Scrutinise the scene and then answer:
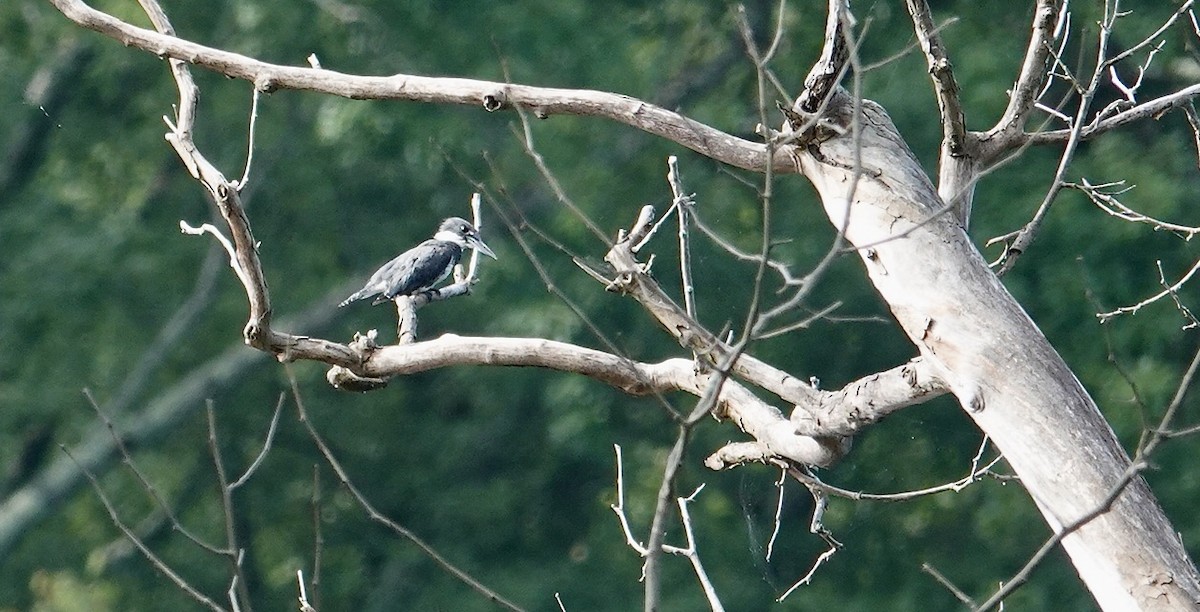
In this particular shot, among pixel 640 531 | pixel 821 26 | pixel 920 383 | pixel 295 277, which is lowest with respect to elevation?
pixel 920 383

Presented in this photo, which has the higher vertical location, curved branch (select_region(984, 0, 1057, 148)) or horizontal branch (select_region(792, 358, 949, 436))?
curved branch (select_region(984, 0, 1057, 148))

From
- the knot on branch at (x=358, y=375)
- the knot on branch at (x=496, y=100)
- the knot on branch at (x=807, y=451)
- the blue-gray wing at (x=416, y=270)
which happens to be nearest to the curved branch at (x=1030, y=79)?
the knot on branch at (x=807, y=451)

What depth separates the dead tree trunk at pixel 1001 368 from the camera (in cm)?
304

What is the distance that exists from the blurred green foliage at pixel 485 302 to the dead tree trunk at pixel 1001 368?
21.6 ft

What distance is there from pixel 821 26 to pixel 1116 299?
260 cm

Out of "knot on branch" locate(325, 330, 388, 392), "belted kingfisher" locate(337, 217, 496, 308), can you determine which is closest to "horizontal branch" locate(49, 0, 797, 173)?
"knot on branch" locate(325, 330, 388, 392)

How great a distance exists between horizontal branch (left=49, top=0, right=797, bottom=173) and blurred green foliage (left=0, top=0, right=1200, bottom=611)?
604 centimetres

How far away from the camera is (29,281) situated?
36.5ft

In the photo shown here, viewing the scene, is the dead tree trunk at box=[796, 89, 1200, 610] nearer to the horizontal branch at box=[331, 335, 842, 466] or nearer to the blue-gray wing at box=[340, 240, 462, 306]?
the horizontal branch at box=[331, 335, 842, 466]

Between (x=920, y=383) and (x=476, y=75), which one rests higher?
(x=476, y=75)

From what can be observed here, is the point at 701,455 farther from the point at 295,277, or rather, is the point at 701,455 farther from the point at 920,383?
the point at 920,383

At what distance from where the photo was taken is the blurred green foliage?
10734mm

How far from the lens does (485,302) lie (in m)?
11.0

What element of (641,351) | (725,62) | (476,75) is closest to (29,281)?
(476,75)
